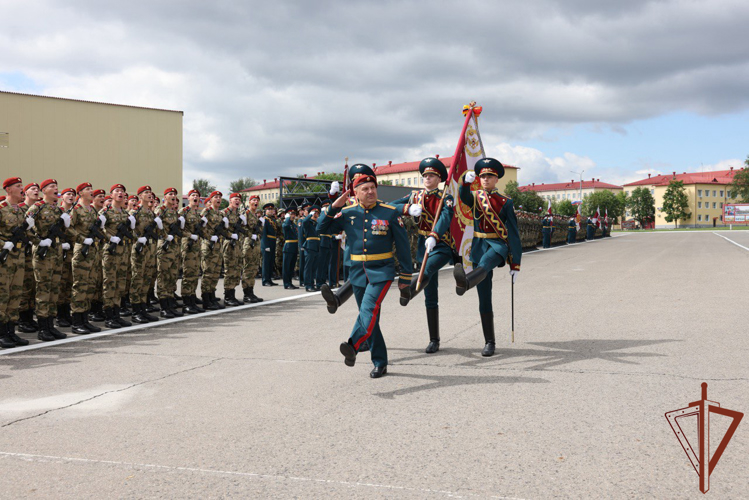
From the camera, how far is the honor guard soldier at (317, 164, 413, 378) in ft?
19.0

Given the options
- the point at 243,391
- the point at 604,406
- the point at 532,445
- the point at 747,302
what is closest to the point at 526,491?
the point at 532,445

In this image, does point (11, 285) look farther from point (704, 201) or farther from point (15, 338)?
point (704, 201)

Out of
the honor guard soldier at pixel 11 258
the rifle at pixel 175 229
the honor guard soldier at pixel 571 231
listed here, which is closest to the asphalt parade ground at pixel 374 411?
the honor guard soldier at pixel 11 258

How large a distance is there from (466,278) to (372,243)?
3.35 feet

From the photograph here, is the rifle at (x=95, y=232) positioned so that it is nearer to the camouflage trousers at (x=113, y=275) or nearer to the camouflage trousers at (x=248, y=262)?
the camouflage trousers at (x=113, y=275)

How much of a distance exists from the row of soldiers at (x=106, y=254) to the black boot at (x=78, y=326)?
0.04 feet

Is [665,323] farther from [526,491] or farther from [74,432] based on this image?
[74,432]

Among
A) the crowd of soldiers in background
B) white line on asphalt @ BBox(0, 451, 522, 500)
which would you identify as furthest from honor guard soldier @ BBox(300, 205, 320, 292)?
white line on asphalt @ BBox(0, 451, 522, 500)

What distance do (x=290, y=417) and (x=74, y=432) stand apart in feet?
4.72

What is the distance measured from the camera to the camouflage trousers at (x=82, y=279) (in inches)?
346

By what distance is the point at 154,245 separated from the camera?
10.3m

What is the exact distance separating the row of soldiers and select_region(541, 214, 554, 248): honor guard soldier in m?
25.9

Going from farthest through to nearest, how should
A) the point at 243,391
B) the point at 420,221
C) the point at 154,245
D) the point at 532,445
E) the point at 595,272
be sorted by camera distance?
the point at 595,272, the point at 154,245, the point at 420,221, the point at 243,391, the point at 532,445

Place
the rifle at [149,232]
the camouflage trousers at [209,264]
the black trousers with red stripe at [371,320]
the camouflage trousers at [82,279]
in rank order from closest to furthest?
the black trousers with red stripe at [371,320]
the camouflage trousers at [82,279]
the rifle at [149,232]
the camouflage trousers at [209,264]
